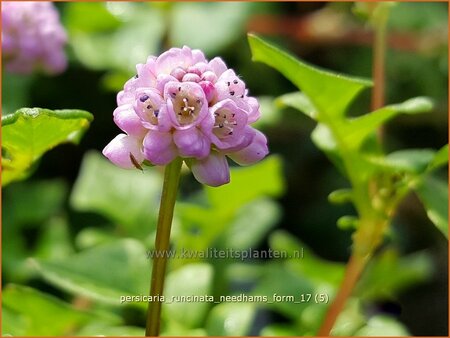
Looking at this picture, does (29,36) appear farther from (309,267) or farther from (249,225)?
(309,267)

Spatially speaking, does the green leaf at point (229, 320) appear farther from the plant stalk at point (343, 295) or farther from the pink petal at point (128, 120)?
the pink petal at point (128, 120)

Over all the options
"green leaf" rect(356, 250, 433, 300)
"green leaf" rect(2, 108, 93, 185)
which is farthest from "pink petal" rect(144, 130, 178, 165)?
"green leaf" rect(356, 250, 433, 300)

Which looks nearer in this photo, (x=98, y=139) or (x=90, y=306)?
(x=90, y=306)

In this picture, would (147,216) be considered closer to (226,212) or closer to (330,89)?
(226,212)

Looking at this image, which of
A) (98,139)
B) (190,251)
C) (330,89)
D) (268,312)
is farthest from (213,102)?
(98,139)

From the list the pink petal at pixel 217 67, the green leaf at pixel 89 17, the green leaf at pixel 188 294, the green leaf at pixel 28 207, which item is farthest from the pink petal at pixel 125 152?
the green leaf at pixel 89 17

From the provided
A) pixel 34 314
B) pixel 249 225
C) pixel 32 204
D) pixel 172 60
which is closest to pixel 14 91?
pixel 32 204
